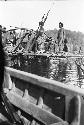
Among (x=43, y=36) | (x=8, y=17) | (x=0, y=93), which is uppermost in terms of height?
(x=8, y=17)

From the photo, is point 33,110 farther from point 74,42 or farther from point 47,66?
point 74,42

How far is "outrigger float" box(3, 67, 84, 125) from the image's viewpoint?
108 inches

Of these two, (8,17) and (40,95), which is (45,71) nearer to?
(40,95)

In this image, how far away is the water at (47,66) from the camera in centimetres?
1020

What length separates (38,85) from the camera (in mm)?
3334

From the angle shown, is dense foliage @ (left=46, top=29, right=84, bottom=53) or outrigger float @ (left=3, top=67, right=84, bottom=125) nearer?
outrigger float @ (left=3, top=67, right=84, bottom=125)

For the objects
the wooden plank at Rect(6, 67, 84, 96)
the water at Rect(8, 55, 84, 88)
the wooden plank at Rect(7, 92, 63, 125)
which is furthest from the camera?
the water at Rect(8, 55, 84, 88)

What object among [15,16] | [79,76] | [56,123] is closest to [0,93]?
[56,123]

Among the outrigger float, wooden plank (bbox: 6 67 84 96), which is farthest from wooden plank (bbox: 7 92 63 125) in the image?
wooden plank (bbox: 6 67 84 96)

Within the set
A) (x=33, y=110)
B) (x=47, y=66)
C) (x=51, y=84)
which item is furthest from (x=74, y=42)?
(x=51, y=84)

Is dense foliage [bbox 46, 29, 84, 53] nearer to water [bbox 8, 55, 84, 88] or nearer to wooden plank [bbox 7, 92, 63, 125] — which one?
water [bbox 8, 55, 84, 88]

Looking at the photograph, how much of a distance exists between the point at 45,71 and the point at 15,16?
577 inches

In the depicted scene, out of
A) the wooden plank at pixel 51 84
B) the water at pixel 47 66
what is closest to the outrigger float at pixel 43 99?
the wooden plank at pixel 51 84

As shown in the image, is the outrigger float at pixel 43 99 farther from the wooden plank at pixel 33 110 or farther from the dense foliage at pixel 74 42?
the dense foliage at pixel 74 42
